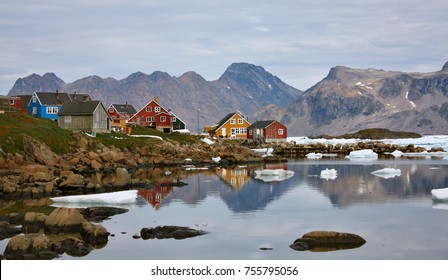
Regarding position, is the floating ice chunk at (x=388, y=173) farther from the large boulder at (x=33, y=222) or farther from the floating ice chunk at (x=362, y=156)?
the large boulder at (x=33, y=222)

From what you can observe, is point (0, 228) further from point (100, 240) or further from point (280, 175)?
point (280, 175)

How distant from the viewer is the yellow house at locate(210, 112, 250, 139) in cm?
13250

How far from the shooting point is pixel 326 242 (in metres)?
22.4

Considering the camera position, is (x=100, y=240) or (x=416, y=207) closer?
(x=100, y=240)

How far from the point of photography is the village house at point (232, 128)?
132400 mm

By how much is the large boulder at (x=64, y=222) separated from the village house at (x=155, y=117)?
8728cm

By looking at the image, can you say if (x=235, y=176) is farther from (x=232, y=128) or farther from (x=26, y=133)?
(x=232, y=128)

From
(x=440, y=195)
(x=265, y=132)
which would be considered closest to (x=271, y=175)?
(x=440, y=195)

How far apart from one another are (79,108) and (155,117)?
32.0 meters

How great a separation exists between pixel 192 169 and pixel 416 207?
111ft

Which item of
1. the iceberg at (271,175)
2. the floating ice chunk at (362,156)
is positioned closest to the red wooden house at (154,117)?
the floating ice chunk at (362,156)

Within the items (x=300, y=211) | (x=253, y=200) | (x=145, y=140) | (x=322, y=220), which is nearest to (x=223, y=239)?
(x=322, y=220)

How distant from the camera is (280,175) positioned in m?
52.7

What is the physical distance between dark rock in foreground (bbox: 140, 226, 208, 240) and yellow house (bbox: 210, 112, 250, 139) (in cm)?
10627
